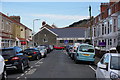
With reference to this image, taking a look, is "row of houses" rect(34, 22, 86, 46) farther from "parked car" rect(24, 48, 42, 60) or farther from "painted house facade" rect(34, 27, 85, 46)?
"parked car" rect(24, 48, 42, 60)

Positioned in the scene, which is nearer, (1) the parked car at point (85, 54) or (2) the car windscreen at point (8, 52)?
(2) the car windscreen at point (8, 52)

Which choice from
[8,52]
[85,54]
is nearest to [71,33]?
[85,54]

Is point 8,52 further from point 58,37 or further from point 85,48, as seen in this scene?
point 58,37

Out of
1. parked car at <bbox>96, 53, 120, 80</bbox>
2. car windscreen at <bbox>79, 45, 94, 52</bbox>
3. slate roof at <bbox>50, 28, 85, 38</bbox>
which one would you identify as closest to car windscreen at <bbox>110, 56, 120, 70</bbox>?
parked car at <bbox>96, 53, 120, 80</bbox>

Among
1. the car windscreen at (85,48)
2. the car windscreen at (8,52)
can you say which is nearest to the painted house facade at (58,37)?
the car windscreen at (85,48)

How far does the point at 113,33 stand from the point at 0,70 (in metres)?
21.4

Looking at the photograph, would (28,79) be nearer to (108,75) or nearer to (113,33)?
(108,75)

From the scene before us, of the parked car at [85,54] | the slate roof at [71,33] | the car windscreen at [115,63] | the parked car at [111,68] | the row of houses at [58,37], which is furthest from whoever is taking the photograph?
the slate roof at [71,33]

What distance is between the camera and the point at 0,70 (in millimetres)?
8766

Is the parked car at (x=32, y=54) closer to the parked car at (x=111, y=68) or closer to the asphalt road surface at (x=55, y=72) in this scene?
the asphalt road surface at (x=55, y=72)

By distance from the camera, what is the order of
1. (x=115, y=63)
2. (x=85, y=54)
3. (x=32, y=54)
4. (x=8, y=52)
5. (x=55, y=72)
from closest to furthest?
(x=115, y=63)
(x=8, y=52)
(x=55, y=72)
(x=85, y=54)
(x=32, y=54)

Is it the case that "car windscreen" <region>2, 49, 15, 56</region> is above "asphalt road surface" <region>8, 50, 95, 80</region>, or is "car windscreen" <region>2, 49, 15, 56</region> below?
above

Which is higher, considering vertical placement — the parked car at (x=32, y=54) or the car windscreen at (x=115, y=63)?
the car windscreen at (x=115, y=63)

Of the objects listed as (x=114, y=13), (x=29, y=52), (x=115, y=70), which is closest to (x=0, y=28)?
(x=29, y=52)
